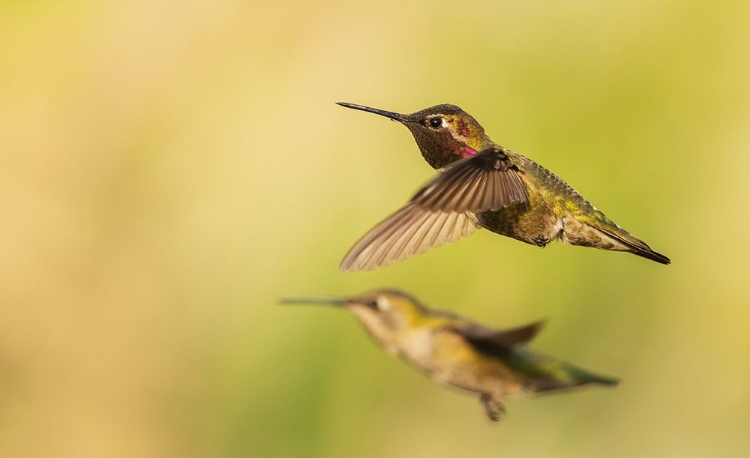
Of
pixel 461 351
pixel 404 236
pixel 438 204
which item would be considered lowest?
pixel 461 351

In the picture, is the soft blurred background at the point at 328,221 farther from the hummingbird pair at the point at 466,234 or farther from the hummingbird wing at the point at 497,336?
the hummingbird wing at the point at 497,336

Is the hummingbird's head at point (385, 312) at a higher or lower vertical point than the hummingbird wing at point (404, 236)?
lower

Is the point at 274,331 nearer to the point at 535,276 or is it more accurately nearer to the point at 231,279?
the point at 231,279

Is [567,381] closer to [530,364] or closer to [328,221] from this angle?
[530,364]

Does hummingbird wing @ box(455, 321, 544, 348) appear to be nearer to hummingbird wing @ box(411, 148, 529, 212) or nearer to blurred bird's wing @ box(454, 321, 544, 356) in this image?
blurred bird's wing @ box(454, 321, 544, 356)

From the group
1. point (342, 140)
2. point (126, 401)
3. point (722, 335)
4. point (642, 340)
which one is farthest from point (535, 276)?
point (126, 401)

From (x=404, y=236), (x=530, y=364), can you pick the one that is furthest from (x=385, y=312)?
(x=530, y=364)

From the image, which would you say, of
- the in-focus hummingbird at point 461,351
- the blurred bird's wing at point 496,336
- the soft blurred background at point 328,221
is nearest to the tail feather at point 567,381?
the in-focus hummingbird at point 461,351

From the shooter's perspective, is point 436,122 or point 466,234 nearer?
point 436,122
